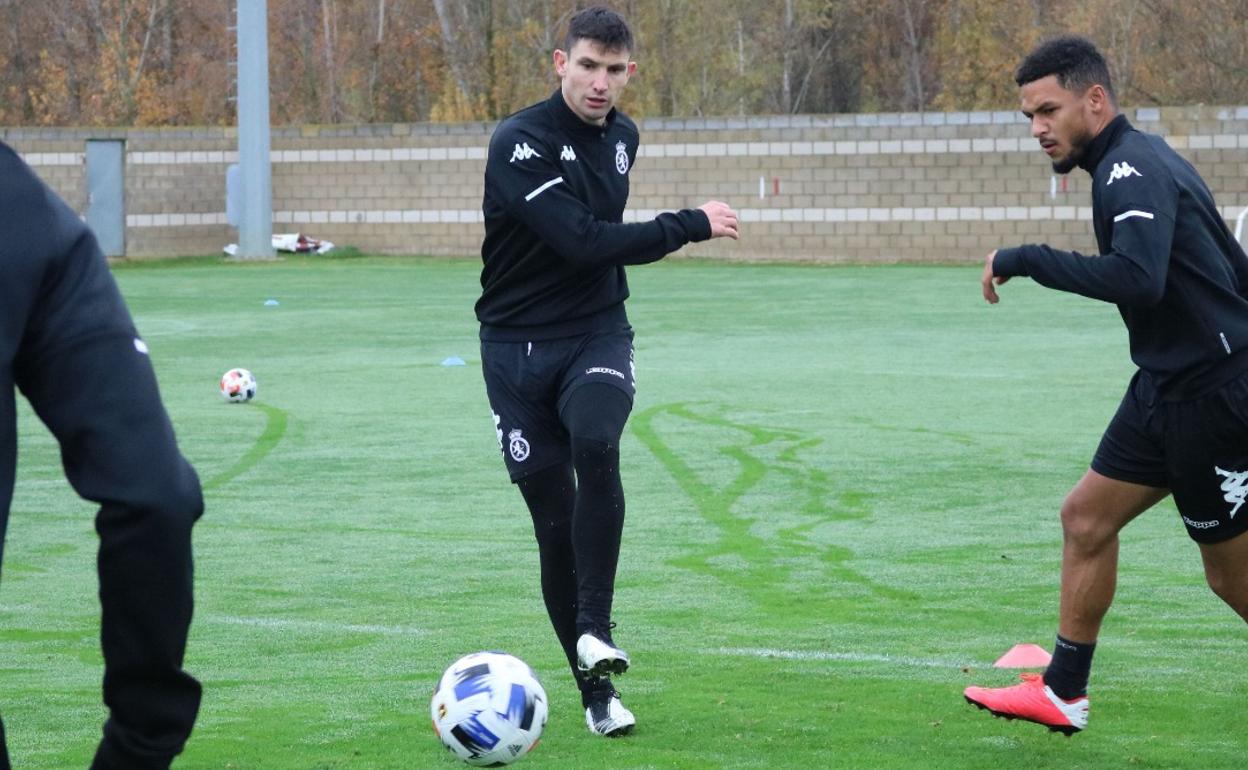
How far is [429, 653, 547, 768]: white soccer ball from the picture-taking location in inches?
191

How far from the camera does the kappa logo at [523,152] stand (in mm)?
5336

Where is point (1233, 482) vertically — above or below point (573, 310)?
below

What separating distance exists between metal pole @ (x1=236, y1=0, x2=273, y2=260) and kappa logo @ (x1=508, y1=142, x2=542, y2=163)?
95.9 ft

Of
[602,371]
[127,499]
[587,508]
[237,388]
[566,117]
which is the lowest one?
[237,388]

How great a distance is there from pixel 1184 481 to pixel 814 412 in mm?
8373

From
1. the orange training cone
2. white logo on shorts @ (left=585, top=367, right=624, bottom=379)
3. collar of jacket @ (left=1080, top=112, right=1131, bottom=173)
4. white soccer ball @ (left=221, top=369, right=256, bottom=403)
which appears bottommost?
white soccer ball @ (left=221, top=369, right=256, bottom=403)

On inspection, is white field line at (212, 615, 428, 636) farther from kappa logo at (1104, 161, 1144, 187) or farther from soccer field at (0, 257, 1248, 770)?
kappa logo at (1104, 161, 1144, 187)

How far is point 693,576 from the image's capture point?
25.7ft

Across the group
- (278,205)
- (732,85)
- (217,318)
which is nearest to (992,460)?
(217,318)

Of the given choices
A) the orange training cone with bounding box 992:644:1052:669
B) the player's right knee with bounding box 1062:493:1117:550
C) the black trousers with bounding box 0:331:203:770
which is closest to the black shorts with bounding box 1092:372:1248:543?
the player's right knee with bounding box 1062:493:1117:550

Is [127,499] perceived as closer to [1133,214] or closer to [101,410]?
[101,410]

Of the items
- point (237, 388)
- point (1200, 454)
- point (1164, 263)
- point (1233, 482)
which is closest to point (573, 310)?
point (1164, 263)

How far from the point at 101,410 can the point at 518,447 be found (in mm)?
3076

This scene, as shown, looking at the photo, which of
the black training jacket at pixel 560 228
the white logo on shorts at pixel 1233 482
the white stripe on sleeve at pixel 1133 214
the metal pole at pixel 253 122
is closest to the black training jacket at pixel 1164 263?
the white stripe on sleeve at pixel 1133 214
